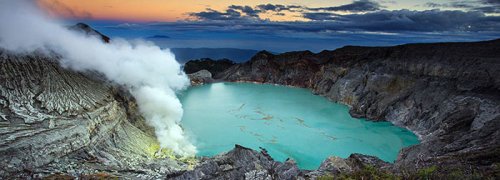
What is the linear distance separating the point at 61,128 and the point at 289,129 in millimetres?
17481

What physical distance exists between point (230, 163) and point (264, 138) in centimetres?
1064

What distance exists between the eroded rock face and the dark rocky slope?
40.8 feet

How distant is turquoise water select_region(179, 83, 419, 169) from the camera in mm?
23125

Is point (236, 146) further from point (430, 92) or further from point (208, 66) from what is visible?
point (208, 66)

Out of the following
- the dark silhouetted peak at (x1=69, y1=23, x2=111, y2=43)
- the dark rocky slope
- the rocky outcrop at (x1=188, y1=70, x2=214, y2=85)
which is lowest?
the rocky outcrop at (x1=188, y1=70, x2=214, y2=85)

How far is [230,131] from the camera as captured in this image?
2734cm

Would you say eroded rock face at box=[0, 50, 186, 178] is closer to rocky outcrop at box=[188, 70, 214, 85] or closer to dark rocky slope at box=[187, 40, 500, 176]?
dark rocky slope at box=[187, 40, 500, 176]

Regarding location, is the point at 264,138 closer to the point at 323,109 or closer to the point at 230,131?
the point at 230,131

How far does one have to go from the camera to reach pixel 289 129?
28.2 metres

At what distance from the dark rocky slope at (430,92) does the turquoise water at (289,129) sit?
6.73ft

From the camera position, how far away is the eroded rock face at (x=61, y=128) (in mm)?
13219

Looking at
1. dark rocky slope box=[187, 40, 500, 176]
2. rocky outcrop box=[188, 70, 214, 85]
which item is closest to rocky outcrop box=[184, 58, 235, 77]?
rocky outcrop box=[188, 70, 214, 85]

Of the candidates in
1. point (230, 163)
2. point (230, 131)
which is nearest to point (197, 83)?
point (230, 131)

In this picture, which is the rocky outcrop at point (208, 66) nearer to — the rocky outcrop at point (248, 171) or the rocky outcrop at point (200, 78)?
the rocky outcrop at point (200, 78)
